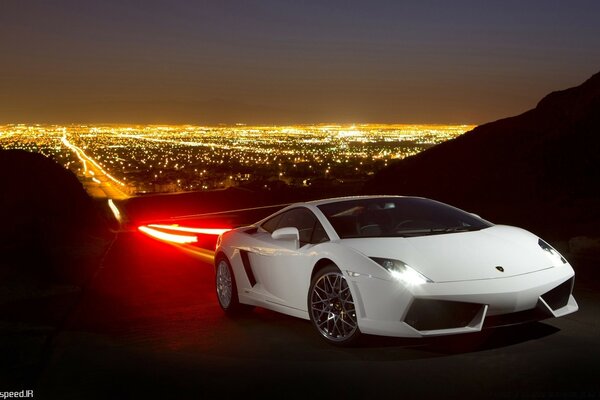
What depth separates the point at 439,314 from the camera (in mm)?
7266

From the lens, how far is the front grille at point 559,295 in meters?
A: 7.64

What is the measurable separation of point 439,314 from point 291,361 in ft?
4.23

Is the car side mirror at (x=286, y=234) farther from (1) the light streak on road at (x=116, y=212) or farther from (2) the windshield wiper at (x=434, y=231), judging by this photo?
(1) the light streak on road at (x=116, y=212)

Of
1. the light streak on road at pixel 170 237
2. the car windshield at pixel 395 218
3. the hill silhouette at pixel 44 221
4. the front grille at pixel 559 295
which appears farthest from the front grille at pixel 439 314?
the light streak on road at pixel 170 237

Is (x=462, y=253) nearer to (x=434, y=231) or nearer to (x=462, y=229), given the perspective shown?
(x=434, y=231)

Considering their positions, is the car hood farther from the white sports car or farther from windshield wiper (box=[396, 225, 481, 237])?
windshield wiper (box=[396, 225, 481, 237])

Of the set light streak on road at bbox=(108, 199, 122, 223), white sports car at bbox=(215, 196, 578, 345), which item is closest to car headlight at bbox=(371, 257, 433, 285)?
white sports car at bbox=(215, 196, 578, 345)

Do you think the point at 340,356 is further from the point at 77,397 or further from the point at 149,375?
the point at 77,397

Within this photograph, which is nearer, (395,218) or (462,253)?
(462,253)

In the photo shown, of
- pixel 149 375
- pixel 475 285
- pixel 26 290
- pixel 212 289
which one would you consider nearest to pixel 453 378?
pixel 475 285

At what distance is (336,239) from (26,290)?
6428mm

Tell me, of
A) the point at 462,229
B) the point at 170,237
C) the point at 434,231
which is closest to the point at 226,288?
the point at 434,231

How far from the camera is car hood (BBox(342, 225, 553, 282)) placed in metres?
7.43

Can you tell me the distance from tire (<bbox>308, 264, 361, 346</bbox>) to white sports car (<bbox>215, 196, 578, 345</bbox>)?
10mm
